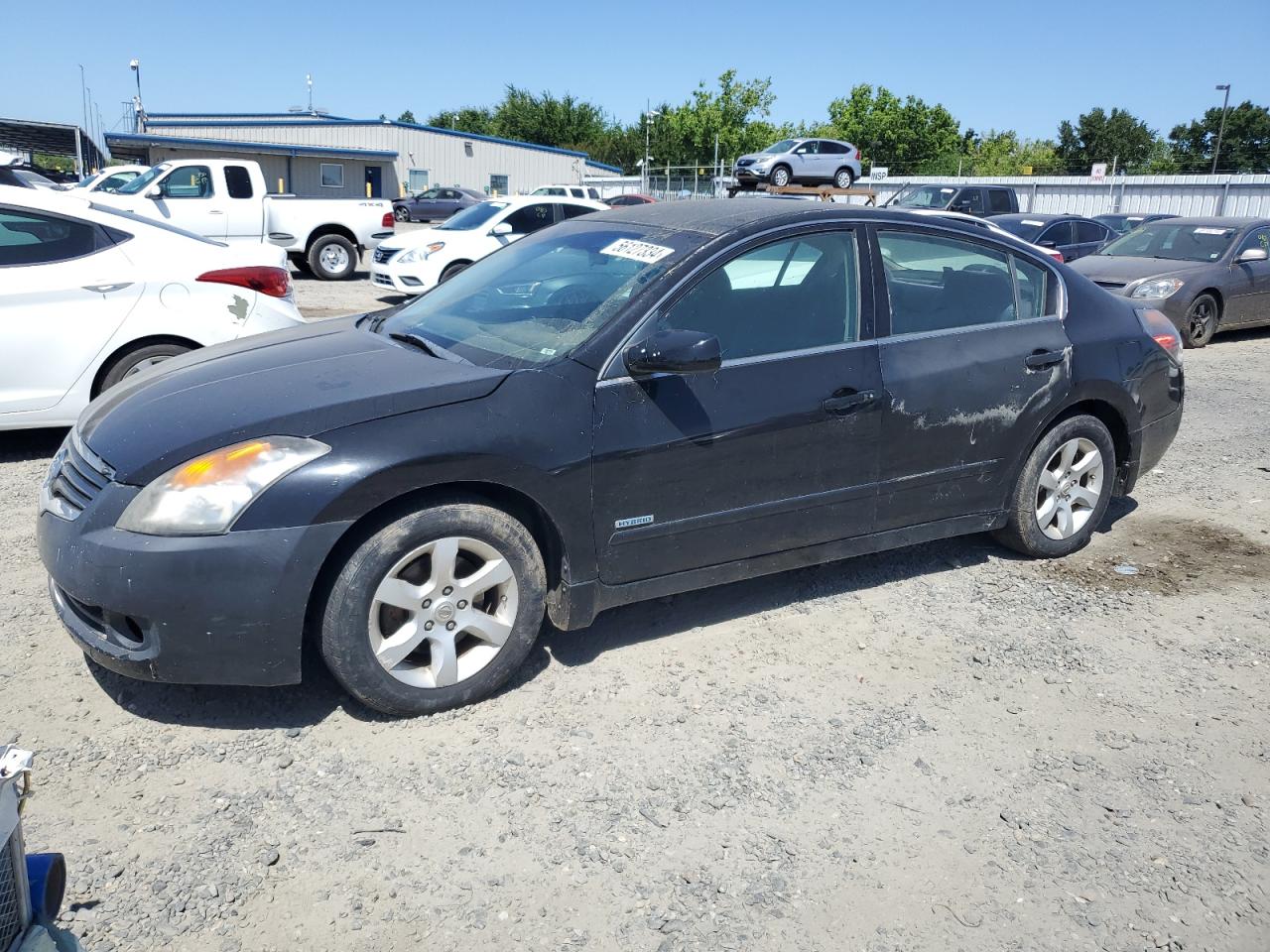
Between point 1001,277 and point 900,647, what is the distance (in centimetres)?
180

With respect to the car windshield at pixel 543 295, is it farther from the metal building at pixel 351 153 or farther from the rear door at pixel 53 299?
the metal building at pixel 351 153

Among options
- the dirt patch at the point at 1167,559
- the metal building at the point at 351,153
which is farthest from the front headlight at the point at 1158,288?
the metal building at the point at 351,153

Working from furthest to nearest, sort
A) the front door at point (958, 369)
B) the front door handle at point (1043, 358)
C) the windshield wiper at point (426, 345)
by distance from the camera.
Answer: the front door handle at point (1043, 358)
the front door at point (958, 369)
the windshield wiper at point (426, 345)

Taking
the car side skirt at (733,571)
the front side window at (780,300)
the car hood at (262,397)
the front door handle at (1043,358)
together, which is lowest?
the car side skirt at (733,571)

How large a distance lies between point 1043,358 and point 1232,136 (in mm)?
90321

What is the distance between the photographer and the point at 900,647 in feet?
13.5

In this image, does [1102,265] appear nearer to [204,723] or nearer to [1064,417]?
[1064,417]

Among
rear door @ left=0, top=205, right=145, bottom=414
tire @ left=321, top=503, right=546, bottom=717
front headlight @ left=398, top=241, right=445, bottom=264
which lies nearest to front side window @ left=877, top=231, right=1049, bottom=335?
tire @ left=321, top=503, right=546, bottom=717

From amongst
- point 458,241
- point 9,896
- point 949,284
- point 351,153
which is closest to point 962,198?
point 458,241

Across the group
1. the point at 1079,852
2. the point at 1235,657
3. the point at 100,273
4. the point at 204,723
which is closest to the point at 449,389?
the point at 204,723

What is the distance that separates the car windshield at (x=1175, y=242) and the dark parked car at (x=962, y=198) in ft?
22.6

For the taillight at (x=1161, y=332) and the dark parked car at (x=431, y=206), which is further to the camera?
the dark parked car at (x=431, y=206)

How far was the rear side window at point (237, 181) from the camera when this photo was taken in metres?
15.7

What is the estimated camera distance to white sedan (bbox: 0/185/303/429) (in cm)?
592
